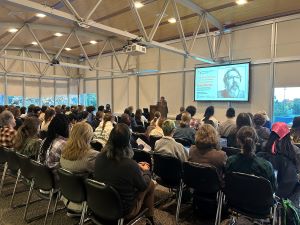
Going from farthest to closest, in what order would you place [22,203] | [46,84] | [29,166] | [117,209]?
[46,84] < [22,203] < [29,166] < [117,209]

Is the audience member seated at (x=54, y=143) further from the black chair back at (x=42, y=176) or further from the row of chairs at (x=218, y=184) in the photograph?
the row of chairs at (x=218, y=184)

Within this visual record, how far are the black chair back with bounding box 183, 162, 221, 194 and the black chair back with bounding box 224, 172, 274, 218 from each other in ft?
0.60

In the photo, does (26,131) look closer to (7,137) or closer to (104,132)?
(7,137)

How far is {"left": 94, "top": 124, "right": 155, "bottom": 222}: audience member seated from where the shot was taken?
217 centimetres

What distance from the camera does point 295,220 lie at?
95.7 inches

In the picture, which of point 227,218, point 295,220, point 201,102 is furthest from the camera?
point 201,102

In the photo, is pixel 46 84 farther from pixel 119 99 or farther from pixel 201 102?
pixel 201 102

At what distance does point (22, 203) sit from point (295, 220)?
339cm

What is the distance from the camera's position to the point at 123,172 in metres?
2.17

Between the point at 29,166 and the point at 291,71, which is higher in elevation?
the point at 291,71

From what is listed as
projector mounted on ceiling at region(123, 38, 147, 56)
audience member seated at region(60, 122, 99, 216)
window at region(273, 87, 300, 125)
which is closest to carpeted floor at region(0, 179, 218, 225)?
audience member seated at region(60, 122, 99, 216)

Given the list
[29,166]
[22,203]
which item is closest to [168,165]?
[29,166]

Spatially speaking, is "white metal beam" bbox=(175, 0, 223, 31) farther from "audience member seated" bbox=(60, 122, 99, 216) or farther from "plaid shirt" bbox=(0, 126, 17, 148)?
"audience member seated" bbox=(60, 122, 99, 216)

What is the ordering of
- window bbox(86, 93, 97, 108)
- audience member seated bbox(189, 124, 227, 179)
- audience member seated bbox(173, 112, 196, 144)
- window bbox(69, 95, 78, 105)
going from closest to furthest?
1. audience member seated bbox(189, 124, 227, 179)
2. audience member seated bbox(173, 112, 196, 144)
3. window bbox(86, 93, 97, 108)
4. window bbox(69, 95, 78, 105)
